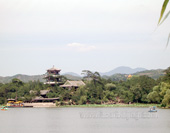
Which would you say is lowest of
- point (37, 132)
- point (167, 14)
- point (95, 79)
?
point (37, 132)

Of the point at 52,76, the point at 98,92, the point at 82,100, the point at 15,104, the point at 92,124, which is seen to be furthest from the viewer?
the point at 52,76

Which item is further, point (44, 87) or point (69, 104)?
point (44, 87)

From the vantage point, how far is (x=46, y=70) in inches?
2299

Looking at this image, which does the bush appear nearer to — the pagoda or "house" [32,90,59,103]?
"house" [32,90,59,103]

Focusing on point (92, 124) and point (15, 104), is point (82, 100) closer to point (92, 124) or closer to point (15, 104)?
point (15, 104)

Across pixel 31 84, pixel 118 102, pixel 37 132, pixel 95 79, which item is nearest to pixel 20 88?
pixel 31 84

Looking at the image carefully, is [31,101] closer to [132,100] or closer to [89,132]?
[132,100]

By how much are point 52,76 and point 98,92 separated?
12081mm

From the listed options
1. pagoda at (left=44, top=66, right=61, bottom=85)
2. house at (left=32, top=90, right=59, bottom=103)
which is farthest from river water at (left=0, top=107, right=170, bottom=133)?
pagoda at (left=44, top=66, right=61, bottom=85)

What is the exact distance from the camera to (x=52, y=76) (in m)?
55.6

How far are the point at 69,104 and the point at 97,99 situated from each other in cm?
390

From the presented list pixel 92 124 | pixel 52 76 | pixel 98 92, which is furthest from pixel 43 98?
pixel 92 124

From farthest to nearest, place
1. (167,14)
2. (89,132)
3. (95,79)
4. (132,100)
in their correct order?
(95,79)
(132,100)
(89,132)
(167,14)

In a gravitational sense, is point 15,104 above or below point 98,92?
below
